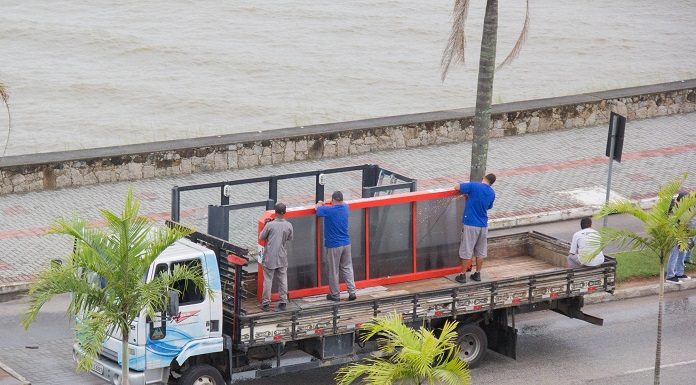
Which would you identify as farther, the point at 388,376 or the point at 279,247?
the point at 279,247

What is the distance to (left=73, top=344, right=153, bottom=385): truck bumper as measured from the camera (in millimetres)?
14953

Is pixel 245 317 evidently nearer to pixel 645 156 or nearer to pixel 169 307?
pixel 169 307

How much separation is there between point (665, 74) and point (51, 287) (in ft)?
117

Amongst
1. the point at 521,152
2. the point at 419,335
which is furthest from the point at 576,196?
the point at 419,335

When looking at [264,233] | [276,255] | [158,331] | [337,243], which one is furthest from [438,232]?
[158,331]

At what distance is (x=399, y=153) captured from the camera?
1112 inches

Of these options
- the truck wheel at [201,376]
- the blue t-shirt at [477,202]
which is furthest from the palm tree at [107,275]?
the blue t-shirt at [477,202]

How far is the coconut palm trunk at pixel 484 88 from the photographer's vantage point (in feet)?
71.8

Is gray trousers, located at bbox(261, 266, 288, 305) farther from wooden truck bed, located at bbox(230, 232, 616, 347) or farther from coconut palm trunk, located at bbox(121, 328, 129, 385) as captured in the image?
coconut palm trunk, located at bbox(121, 328, 129, 385)

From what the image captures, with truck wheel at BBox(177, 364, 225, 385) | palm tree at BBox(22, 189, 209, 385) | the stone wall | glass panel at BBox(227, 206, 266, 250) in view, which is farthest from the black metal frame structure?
the stone wall

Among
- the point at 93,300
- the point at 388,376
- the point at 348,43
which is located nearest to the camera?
the point at 388,376

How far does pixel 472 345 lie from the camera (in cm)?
1717

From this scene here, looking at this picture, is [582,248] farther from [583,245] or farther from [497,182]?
[497,182]

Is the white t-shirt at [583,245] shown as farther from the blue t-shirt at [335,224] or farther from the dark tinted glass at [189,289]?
the dark tinted glass at [189,289]
